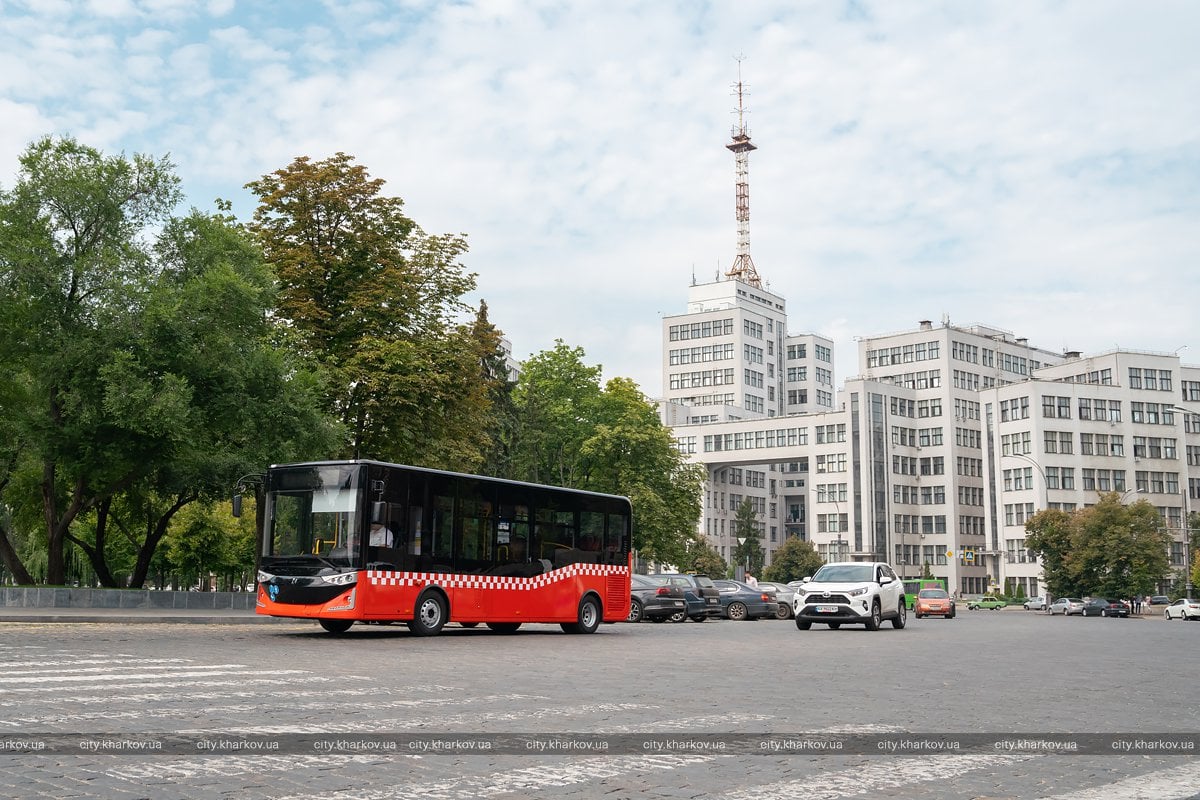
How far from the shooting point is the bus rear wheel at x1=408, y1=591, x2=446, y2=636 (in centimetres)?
2317

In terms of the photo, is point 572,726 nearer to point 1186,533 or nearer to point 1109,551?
point 1109,551

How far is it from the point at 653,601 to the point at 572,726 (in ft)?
93.0

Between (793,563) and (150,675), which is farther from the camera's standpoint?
(793,563)

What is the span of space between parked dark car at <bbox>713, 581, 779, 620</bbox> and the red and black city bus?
1834 cm

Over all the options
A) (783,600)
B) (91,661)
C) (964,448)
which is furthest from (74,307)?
(964,448)

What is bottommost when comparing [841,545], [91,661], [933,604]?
[933,604]

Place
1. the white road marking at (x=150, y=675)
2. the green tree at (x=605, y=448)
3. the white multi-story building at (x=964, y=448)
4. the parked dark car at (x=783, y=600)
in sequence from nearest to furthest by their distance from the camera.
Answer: the white road marking at (x=150, y=675) → the parked dark car at (x=783, y=600) → the green tree at (x=605, y=448) → the white multi-story building at (x=964, y=448)

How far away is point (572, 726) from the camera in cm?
928

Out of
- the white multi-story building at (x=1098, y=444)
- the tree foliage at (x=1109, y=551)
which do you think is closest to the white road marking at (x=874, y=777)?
the tree foliage at (x=1109, y=551)

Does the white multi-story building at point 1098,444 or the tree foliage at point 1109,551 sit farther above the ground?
the white multi-story building at point 1098,444

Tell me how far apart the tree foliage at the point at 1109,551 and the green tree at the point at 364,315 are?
54.8 metres

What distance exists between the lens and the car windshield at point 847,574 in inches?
1266

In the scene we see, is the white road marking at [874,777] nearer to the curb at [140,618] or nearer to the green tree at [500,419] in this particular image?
the curb at [140,618]

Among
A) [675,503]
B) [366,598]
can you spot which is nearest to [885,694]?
[366,598]
